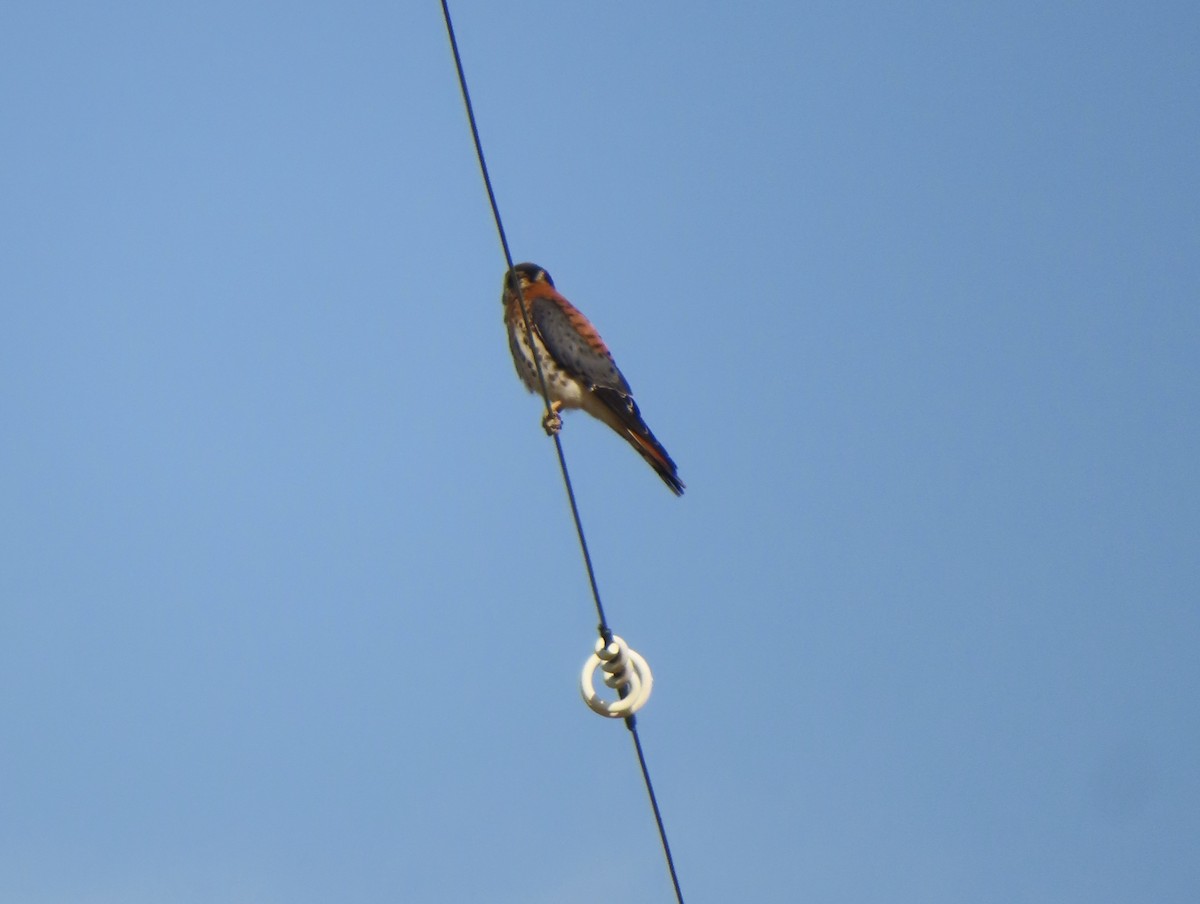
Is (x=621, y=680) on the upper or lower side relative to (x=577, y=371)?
lower

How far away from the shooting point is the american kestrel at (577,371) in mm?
8328


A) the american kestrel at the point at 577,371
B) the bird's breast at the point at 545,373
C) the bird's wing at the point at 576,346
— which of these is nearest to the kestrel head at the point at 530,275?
the american kestrel at the point at 577,371

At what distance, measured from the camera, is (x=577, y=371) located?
8719 mm

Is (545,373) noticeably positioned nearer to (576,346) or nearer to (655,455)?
(576,346)

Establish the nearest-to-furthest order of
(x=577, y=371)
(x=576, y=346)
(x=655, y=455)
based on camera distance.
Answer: (x=655, y=455) < (x=577, y=371) < (x=576, y=346)

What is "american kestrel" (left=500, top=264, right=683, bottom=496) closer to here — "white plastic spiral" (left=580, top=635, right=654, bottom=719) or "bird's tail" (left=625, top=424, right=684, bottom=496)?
"bird's tail" (left=625, top=424, right=684, bottom=496)

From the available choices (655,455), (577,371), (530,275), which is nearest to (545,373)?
(577,371)

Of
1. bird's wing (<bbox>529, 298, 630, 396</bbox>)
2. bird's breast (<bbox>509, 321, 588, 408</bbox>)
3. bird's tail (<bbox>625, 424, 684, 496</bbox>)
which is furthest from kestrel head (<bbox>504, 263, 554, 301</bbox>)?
bird's tail (<bbox>625, 424, 684, 496</bbox>)

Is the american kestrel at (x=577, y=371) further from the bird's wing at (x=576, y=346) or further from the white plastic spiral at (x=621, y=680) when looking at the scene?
the white plastic spiral at (x=621, y=680)

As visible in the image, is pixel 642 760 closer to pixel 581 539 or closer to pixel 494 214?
pixel 581 539

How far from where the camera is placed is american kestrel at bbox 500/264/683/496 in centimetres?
833

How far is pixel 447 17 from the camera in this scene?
4.46m

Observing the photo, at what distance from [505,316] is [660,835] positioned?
5248 millimetres

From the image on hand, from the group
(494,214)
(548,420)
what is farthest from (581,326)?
(494,214)
